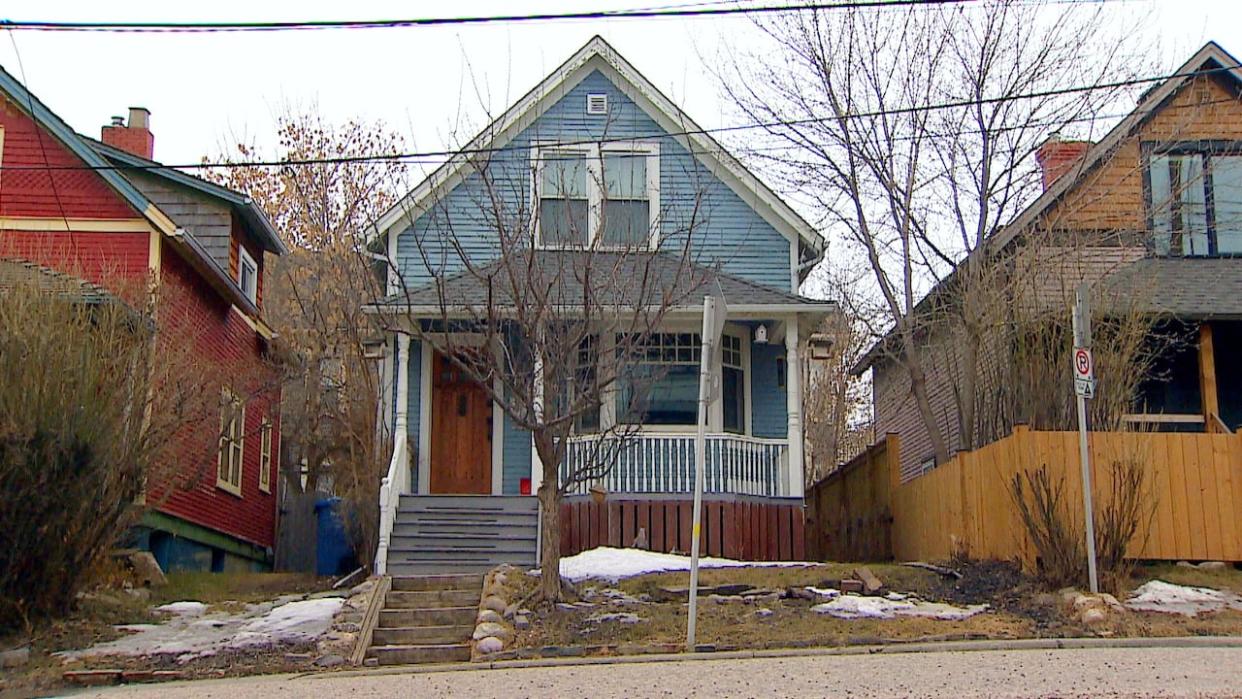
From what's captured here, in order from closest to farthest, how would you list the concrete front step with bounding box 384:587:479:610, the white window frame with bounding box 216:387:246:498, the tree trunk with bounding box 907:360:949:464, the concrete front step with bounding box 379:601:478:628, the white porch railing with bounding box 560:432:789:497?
the concrete front step with bounding box 379:601:478:628, the concrete front step with bounding box 384:587:479:610, the white porch railing with bounding box 560:432:789:497, the tree trunk with bounding box 907:360:949:464, the white window frame with bounding box 216:387:246:498

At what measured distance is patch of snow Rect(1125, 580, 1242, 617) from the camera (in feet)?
40.7

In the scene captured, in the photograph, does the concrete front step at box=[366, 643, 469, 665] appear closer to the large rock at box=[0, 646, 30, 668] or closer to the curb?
the curb

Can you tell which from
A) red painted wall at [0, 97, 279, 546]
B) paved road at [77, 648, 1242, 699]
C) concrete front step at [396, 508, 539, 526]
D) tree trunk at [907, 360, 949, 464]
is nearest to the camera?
paved road at [77, 648, 1242, 699]

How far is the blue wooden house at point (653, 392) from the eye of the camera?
1742 centimetres

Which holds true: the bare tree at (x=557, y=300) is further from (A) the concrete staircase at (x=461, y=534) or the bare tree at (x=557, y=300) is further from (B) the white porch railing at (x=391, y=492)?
(B) the white porch railing at (x=391, y=492)

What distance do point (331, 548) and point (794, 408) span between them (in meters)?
6.63

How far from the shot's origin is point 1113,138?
18797 millimetres

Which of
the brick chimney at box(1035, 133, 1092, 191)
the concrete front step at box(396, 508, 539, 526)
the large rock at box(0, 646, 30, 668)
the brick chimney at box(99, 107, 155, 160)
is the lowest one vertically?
the large rock at box(0, 646, 30, 668)

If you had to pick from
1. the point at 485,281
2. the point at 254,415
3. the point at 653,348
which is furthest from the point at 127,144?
the point at 485,281

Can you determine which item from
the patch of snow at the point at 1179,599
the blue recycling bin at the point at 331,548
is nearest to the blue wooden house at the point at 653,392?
the blue recycling bin at the point at 331,548

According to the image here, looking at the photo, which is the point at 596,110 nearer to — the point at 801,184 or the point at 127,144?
the point at 801,184

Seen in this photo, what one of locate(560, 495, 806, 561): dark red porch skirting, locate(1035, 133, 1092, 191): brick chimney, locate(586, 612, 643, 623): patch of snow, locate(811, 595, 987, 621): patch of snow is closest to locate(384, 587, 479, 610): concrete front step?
locate(586, 612, 643, 623): patch of snow

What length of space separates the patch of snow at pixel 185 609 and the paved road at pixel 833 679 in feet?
10.9

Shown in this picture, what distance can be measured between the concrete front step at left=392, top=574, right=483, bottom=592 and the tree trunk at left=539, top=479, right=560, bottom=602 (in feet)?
4.87
